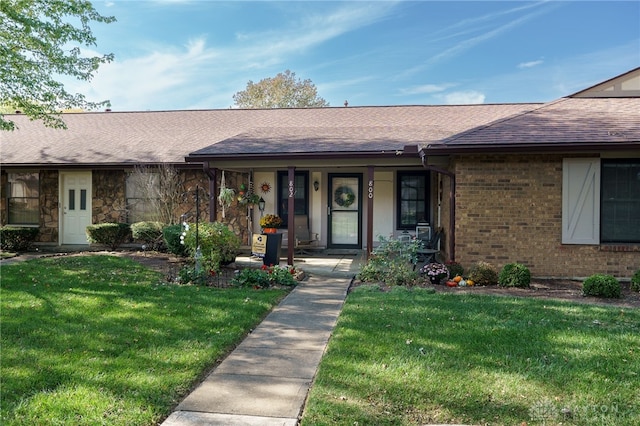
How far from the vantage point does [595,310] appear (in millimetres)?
6258

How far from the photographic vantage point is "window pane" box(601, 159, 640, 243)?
29.0 ft

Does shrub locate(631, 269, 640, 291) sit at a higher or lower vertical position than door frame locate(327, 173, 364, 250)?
lower

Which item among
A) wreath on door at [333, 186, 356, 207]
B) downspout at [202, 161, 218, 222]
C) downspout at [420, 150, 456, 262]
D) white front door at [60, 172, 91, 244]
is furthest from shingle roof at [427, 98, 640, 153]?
white front door at [60, 172, 91, 244]

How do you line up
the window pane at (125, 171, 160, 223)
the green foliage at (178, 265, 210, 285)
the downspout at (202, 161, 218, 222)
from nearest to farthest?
the green foliage at (178, 265, 210, 285) < the downspout at (202, 161, 218, 222) < the window pane at (125, 171, 160, 223)

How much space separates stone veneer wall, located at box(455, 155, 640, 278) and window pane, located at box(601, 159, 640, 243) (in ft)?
0.89

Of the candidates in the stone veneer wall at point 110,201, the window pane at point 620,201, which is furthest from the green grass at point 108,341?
the window pane at point 620,201

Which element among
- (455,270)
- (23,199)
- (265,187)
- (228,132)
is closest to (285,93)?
(228,132)

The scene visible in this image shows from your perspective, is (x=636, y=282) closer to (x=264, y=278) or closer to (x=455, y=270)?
(x=455, y=270)

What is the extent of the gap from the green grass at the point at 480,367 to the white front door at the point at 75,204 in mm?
10877

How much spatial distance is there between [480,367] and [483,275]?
454 cm

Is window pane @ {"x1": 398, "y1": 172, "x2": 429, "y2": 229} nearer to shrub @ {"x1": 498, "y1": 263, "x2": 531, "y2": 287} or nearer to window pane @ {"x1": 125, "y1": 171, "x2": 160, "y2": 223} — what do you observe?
shrub @ {"x1": 498, "y1": 263, "x2": 531, "y2": 287}

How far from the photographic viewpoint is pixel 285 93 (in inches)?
1405

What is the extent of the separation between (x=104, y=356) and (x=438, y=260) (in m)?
8.50

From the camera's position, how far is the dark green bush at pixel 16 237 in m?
12.6
